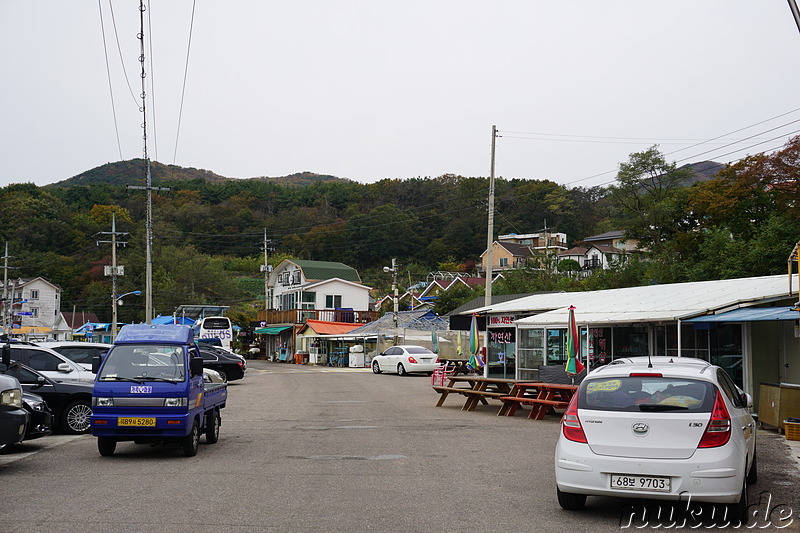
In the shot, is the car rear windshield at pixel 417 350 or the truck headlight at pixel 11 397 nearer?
the truck headlight at pixel 11 397

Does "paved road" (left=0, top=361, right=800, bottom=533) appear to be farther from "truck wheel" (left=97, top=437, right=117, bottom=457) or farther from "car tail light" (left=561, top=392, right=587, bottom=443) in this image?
"car tail light" (left=561, top=392, right=587, bottom=443)

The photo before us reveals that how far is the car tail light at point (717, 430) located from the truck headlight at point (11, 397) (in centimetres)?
842

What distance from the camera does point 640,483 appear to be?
6.88m

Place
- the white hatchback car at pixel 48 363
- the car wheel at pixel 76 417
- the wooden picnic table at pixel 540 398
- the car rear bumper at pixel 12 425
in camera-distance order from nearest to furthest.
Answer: the car rear bumper at pixel 12 425 → the car wheel at pixel 76 417 → the white hatchback car at pixel 48 363 → the wooden picnic table at pixel 540 398

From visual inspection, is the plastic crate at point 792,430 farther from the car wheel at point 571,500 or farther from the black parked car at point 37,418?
the black parked car at point 37,418

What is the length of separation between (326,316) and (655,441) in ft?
188

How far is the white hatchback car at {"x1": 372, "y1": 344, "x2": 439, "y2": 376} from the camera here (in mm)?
37250

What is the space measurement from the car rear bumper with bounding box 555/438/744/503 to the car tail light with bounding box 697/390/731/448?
6cm

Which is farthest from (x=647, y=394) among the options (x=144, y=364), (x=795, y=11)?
(x=144, y=364)

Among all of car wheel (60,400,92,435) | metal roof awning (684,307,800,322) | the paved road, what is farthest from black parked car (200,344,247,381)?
metal roof awning (684,307,800,322)

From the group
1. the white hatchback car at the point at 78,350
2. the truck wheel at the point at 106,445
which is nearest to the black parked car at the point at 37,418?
the truck wheel at the point at 106,445

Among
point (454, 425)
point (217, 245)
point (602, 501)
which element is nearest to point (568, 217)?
point (217, 245)

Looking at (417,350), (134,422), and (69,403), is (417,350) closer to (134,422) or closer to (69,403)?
(69,403)

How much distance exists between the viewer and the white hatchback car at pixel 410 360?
3725 centimetres
